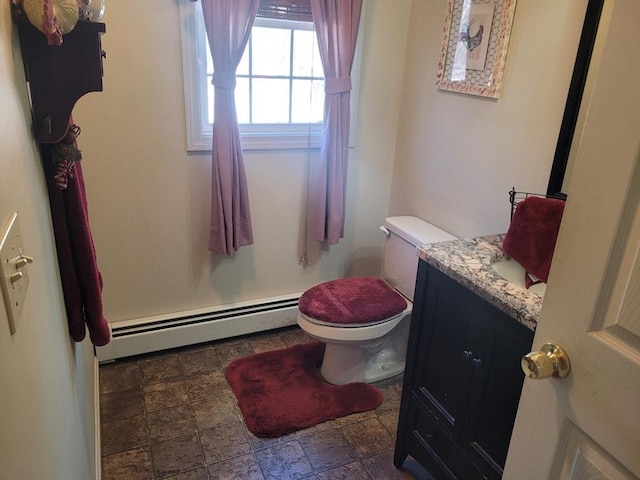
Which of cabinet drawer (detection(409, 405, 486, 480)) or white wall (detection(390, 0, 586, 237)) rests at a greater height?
white wall (detection(390, 0, 586, 237))

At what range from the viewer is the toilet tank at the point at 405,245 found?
7.22ft

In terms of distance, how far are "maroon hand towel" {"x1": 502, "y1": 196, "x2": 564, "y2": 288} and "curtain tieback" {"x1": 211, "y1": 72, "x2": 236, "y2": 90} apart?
4.27 ft

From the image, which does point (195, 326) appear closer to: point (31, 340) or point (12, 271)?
point (31, 340)

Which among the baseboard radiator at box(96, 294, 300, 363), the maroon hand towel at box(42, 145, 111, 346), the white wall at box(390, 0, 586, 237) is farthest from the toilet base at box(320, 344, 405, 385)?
the maroon hand towel at box(42, 145, 111, 346)

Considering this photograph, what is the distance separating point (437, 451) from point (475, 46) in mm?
1548

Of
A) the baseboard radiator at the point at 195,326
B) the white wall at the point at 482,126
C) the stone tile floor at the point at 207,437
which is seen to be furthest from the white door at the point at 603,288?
the baseboard radiator at the point at 195,326

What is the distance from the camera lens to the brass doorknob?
2.76 ft

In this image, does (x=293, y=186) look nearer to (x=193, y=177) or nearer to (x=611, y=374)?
(x=193, y=177)

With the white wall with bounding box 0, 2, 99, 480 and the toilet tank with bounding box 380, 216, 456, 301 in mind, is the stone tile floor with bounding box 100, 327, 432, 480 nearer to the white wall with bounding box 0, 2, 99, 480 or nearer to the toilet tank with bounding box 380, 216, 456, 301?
the toilet tank with bounding box 380, 216, 456, 301

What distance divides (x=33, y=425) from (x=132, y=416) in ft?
4.73

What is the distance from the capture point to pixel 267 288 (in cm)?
264

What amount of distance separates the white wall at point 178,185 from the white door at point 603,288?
172cm

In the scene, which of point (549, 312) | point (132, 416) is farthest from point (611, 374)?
point (132, 416)

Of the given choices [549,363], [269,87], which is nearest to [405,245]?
[269,87]
